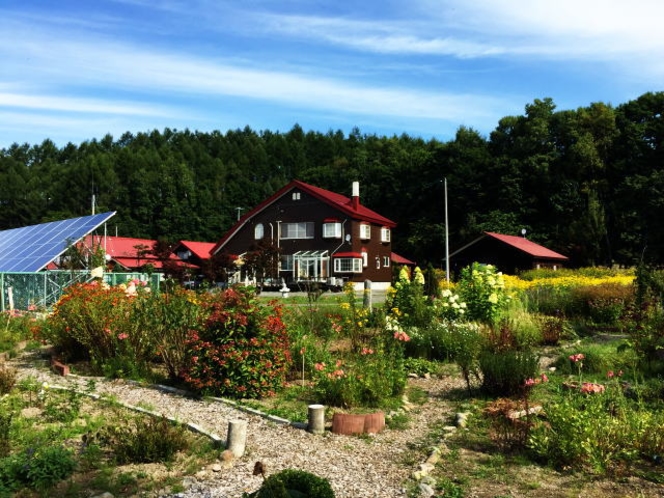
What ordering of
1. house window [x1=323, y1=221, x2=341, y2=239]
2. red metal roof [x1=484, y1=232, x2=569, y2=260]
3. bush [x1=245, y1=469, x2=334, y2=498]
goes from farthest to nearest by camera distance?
house window [x1=323, y1=221, x2=341, y2=239]
red metal roof [x1=484, y1=232, x2=569, y2=260]
bush [x1=245, y1=469, x2=334, y2=498]

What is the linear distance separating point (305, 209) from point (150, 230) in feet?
121

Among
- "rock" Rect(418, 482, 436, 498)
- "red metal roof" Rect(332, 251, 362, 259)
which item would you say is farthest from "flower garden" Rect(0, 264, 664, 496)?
"red metal roof" Rect(332, 251, 362, 259)

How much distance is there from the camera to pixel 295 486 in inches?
138

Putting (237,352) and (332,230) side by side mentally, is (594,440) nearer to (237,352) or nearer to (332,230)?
(237,352)

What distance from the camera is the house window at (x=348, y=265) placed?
43.7m

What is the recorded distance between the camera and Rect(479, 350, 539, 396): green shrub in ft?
23.7

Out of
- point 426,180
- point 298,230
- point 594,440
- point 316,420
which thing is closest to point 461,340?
point 316,420

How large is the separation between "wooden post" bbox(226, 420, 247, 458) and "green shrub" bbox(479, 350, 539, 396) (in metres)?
3.72

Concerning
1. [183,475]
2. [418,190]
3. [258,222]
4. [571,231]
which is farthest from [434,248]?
[183,475]

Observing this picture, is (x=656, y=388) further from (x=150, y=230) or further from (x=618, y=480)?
(x=150, y=230)

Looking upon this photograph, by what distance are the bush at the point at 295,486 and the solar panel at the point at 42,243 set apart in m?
18.2

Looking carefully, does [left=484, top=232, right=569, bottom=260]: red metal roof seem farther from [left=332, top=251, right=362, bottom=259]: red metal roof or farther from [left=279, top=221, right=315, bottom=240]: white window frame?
[left=279, top=221, right=315, bottom=240]: white window frame

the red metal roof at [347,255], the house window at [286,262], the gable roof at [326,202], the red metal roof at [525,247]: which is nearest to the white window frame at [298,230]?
the house window at [286,262]

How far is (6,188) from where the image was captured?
75688 millimetres
